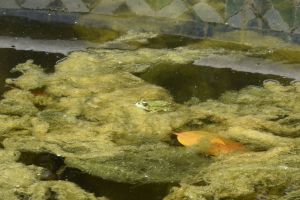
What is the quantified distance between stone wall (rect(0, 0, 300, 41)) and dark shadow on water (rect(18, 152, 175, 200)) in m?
2.09

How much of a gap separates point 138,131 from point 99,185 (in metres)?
0.56

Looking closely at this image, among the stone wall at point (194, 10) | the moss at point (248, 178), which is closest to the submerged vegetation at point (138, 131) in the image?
the moss at point (248, 178)

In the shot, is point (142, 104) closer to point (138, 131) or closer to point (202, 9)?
point (138, 131)

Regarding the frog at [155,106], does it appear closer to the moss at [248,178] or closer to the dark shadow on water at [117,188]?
the moss at [248,178]

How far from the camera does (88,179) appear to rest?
8.95ft

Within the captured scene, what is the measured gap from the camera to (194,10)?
4621 mm

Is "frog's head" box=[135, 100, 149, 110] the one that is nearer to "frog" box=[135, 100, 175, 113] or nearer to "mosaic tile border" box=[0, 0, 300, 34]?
"frog" box=[135, 100, 175, 113]

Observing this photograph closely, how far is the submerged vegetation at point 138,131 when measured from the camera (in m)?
2.71

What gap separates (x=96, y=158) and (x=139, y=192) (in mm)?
356

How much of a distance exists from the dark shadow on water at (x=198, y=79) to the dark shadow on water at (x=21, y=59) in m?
0.69

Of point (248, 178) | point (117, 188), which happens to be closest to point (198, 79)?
point (248, 178)

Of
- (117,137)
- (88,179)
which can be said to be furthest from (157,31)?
(88,179)

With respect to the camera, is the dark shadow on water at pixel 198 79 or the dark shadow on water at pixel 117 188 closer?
the dark shadow on water at pixel 117 188

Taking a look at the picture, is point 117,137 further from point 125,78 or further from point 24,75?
point 24,75
